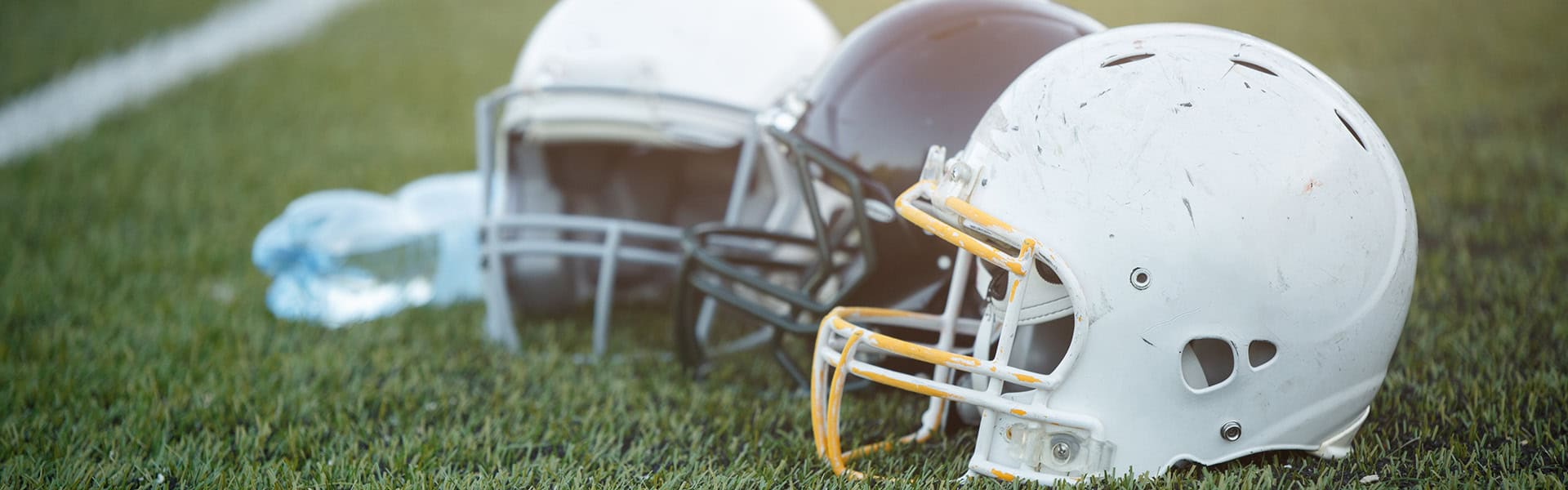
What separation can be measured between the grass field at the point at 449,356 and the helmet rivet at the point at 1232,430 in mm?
56

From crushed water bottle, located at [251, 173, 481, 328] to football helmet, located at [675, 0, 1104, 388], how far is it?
41.1 inches

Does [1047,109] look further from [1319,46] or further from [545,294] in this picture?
[1319,46]

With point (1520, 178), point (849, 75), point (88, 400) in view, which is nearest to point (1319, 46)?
point (1520, 178)

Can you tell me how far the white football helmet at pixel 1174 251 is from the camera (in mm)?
1458

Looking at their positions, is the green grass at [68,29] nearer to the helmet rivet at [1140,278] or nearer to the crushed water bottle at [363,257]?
the crushed water bottle at [363,257]

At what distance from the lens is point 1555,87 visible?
13.5 ft

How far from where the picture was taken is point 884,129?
1.87m

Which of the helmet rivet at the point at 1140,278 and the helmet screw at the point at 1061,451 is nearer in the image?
the helmet rivet at the point at 1140,278

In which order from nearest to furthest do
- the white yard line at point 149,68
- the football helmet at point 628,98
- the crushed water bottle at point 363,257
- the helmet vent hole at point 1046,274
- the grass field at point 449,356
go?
the helmet vent hole at point 1046,274 → the grass field at point 449,356 → the football helmet at point 628,98 → the crushed water bottle at point 363,257 → the white yard line at point 149,68

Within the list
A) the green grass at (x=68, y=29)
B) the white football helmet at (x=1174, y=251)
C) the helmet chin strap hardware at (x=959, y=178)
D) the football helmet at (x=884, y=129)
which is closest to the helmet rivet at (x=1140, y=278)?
the white football helmet at (x=1174, y=251)

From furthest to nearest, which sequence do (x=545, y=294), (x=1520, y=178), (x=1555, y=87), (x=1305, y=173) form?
(x=1555, y=87) < (x=1520, y=178) < (x=545, y=294) < (x=1305, y=173)

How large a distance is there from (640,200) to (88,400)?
116 cm

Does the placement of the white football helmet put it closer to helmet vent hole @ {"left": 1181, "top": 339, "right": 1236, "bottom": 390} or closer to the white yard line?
helmet vent hole @ {"left": 1181, "top": 339, "right": 1236, "bottom": 390}

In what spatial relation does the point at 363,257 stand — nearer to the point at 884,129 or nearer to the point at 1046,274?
the point at 884,129
